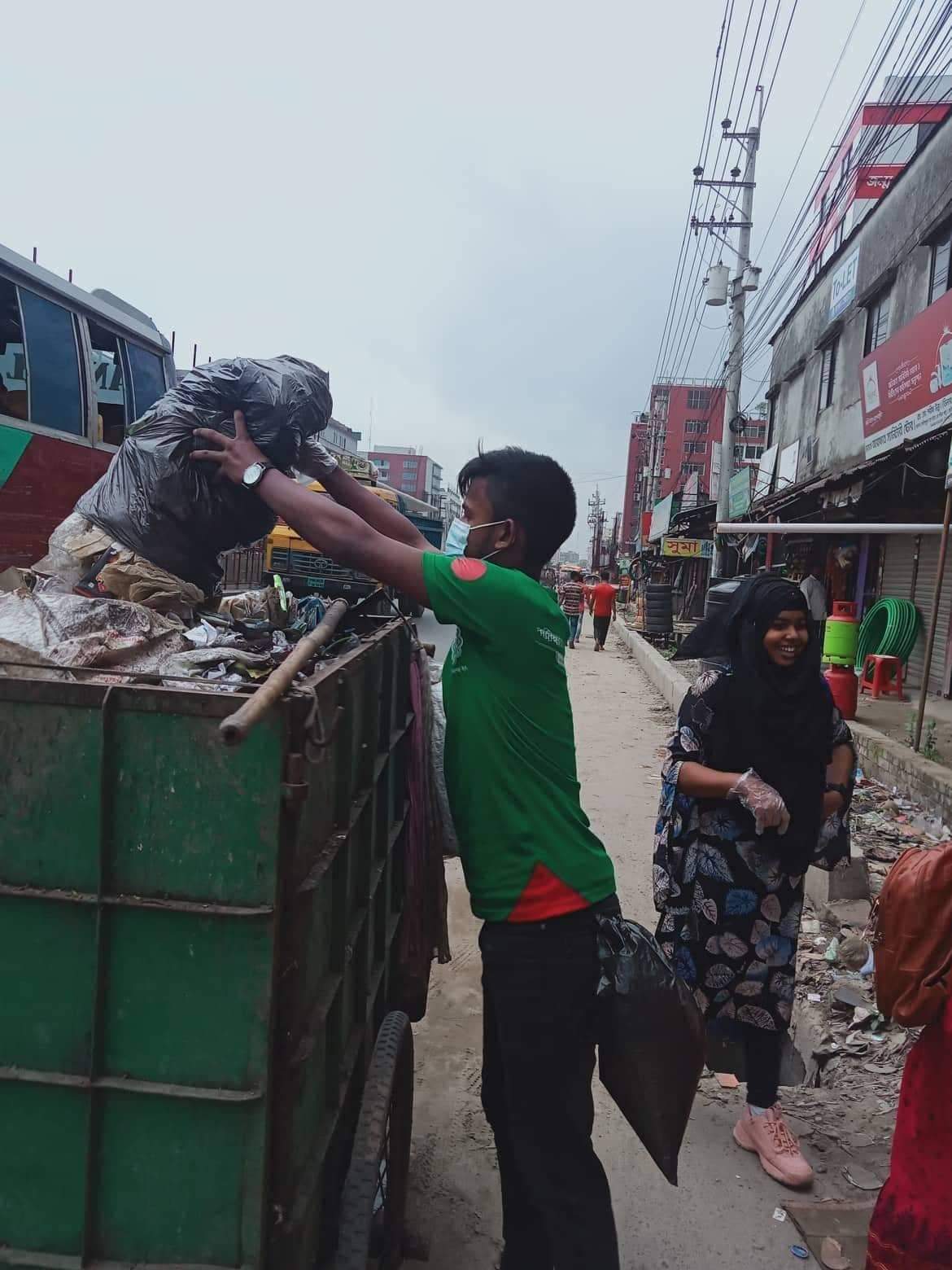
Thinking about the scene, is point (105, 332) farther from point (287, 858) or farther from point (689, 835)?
point (287, 858)

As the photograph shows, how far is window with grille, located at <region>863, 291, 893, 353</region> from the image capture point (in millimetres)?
13125

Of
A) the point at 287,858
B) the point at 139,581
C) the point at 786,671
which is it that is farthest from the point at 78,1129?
the point at 786,671

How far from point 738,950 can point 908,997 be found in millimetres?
907

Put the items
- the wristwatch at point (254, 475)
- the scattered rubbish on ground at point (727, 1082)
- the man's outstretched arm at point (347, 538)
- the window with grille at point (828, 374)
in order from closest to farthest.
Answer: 1. the man's outstretched arm at point (347, 538)
2. the wristwatch at point (254, 475)
3. the scattered rubbish on ground at point (727, 1082)
4. the window with grille at point (828, 374)

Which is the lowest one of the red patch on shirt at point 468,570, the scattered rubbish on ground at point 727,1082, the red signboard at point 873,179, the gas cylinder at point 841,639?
the scattered rubbish on ground at point 727,1082

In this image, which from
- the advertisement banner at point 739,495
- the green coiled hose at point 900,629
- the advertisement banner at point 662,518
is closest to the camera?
the green coiled hose at point 900,629

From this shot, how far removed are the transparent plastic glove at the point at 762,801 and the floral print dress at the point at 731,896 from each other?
147mm

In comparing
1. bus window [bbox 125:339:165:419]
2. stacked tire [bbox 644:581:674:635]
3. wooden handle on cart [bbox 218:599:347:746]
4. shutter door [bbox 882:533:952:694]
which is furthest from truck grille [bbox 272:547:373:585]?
wooden handle on cart [bbox 218:599:347:746]

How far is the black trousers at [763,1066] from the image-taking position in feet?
8.68

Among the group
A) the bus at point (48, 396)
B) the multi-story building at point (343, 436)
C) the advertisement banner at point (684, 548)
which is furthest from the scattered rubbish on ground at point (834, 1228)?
the multi-story building at point (343, 436)

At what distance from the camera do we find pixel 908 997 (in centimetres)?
174

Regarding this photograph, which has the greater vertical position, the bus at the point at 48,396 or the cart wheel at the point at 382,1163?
the bus at the point at 48,396

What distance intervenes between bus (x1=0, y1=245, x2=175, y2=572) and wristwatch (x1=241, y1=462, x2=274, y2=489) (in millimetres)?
3214

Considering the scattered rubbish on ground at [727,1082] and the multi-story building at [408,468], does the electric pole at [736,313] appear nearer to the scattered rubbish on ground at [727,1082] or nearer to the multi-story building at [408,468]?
the scattered rubbish on ground at [727,1082]
